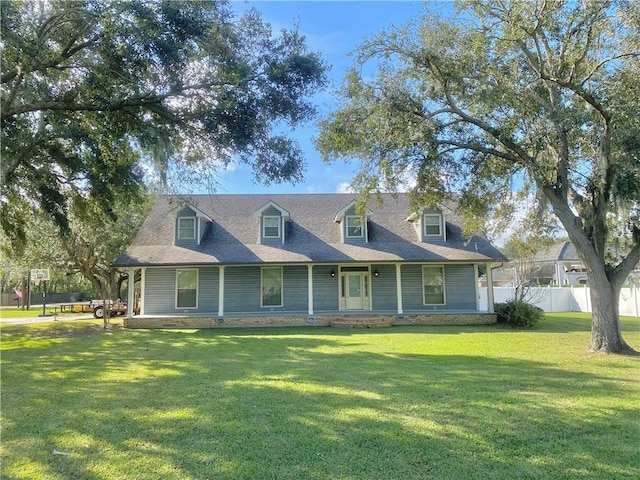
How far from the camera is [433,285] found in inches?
694

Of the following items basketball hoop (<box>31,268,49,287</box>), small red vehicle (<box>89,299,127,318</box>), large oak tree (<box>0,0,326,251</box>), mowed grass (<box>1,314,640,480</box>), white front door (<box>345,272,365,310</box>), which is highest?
large oak tree (<box>0,0,326,251</box>)

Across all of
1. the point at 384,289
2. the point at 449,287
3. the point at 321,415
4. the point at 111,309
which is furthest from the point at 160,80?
the point at 111,309

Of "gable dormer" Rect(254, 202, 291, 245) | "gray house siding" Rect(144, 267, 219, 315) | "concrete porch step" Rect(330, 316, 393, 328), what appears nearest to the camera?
"concrete porch step" Rect(330, 316, 393, 328)

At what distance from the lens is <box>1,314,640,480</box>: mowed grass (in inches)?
140

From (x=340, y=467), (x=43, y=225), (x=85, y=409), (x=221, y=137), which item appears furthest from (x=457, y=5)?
(x=43, y=225)

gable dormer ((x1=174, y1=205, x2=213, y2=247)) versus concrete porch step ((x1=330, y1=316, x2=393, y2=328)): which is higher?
gable dormer ((x1=174, y1=205, x2=213, y2=247))

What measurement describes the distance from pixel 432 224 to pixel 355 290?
445 cm

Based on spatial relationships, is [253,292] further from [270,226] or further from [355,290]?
[355,290]

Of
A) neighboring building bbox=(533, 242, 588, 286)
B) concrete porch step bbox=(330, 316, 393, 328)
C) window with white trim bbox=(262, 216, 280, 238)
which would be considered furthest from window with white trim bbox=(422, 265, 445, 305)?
neighboring building bbox=(533, 242, 588, 286)

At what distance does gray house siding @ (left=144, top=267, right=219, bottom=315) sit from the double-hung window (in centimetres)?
924

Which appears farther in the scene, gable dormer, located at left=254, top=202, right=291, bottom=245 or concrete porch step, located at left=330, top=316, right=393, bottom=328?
gable dormer, located at left=254, top=202, right=291, bottom=245

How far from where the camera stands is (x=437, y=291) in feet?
57.7

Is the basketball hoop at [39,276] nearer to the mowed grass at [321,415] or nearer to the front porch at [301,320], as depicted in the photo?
the front porch at [301,320]

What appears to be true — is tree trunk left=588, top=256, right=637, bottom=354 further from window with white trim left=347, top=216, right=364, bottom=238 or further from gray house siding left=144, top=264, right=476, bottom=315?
window with white trim left=347, top=216, right=364, bottom=238
